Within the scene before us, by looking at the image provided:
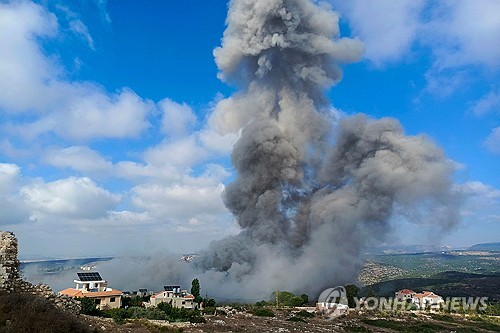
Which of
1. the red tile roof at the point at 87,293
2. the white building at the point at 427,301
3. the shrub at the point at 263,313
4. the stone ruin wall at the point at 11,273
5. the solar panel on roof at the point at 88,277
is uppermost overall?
the stone ruin wall at the point at 11,273

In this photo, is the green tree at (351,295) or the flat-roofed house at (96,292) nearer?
the flat-roofed house at (96,292)

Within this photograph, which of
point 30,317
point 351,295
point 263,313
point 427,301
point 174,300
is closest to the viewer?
point 30,317

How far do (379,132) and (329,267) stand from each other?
21145 mm

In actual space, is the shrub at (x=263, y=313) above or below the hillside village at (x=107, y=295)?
below

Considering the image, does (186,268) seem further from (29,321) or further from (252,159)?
(29,321)

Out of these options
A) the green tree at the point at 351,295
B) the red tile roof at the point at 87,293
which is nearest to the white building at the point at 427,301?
the green tree at the point at 351,295

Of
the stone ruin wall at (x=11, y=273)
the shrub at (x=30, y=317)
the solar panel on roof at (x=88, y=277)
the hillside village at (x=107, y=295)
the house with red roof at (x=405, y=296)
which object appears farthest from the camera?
the house with red roof at (x=405, y=296)

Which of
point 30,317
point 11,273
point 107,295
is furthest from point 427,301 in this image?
point 30,317

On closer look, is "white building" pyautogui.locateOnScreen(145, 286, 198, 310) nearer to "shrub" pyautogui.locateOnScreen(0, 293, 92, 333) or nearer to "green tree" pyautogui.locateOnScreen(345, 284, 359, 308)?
A: "green tree" pyautogui.locateOnScreen(345, 284, 359, 308)

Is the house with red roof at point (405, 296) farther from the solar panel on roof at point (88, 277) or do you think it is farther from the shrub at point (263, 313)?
the solar panel on roof at point (88, 277)

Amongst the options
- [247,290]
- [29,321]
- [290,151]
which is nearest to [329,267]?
[247,290]

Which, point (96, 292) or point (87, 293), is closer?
point (87, 293)

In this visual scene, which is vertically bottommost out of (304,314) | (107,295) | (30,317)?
(304,314)

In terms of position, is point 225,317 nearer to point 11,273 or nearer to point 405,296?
point 11,273
